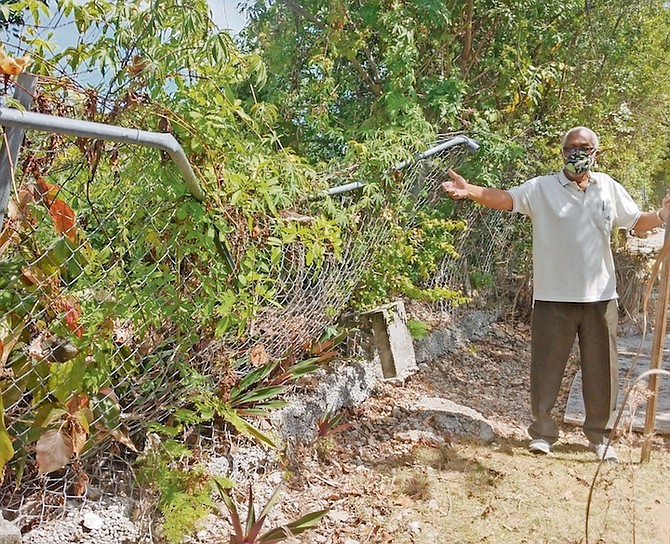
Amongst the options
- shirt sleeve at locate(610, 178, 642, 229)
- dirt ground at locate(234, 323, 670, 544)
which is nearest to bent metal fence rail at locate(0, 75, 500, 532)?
dirt ground at locate(234, 323, 670, 544)

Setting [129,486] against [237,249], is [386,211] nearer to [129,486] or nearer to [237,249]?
[237,249]

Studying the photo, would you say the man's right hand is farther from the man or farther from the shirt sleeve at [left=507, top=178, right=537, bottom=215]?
the shirt sleeve at [left=507, top=178, right=537, bottom=215]

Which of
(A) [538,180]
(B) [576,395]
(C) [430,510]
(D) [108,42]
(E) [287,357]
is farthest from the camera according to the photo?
(B) [576,395]

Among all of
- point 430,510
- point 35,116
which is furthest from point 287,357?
point 35,116

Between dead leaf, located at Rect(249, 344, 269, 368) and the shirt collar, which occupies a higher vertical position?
the shirt collar

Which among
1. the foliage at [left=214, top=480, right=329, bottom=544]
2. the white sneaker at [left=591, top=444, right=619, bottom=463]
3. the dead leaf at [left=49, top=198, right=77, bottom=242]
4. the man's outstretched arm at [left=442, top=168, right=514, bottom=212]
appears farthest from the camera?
the man's outstretched arm at [left=442, top=168, right=514, bottom=212]

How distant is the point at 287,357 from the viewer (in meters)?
3.68

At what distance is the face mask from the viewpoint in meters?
3.87

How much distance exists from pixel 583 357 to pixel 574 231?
790 mm

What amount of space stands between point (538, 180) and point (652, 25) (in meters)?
6.24

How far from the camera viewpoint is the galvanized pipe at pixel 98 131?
1460mm

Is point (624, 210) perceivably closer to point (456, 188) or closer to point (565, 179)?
point (565, 179)

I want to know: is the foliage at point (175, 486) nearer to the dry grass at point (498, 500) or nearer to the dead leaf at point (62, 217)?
the dry grass at point (498, 500)

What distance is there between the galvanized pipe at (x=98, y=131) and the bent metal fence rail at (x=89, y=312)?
0.15 meters
